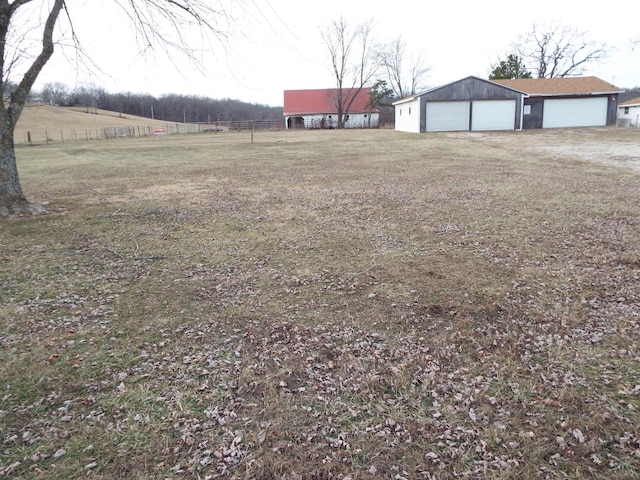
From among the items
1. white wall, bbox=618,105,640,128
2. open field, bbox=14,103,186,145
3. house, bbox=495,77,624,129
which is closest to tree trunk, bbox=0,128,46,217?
house, bbox=495,77,624,129

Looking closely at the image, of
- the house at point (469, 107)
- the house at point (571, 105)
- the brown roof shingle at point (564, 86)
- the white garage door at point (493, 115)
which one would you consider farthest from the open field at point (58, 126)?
the house at point (571, 105)

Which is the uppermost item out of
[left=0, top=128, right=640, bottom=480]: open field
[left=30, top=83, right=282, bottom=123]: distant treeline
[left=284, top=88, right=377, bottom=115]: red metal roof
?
[left=30, top=83, right=282, bottom=123]: distant treeline

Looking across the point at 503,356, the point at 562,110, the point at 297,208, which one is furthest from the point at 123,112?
the point at 503,356

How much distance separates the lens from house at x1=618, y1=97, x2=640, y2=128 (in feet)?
108

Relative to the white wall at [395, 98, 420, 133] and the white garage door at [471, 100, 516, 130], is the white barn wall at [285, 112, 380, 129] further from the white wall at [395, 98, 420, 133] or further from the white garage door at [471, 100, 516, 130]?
the white garage door at [471, 100, 516, 130]

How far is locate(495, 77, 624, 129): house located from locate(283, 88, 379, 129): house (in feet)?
75.0

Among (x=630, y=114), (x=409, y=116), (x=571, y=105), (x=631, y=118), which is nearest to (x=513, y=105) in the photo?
(x=571, y=105)

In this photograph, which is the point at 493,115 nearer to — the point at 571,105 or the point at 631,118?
the point at 571,105

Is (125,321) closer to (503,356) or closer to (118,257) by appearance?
(118,257)

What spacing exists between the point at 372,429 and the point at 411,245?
12.4ft

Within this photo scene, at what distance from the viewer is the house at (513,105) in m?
30.0

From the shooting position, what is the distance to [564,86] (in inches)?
1276

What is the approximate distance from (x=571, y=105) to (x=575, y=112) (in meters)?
0.65

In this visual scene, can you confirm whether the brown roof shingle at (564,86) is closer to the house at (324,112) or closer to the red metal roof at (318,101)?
the house at (324,112)
